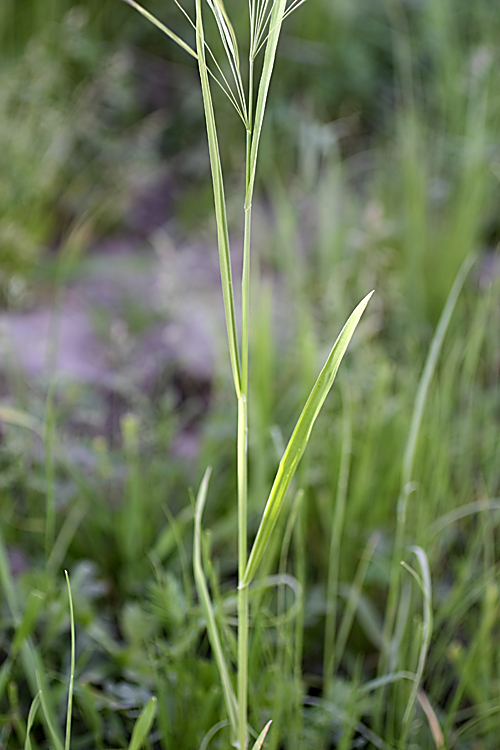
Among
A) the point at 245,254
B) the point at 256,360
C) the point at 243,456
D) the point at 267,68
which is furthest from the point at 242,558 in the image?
the point at 256,360

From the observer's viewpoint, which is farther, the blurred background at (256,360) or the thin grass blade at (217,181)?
the blurred background at (256,360)

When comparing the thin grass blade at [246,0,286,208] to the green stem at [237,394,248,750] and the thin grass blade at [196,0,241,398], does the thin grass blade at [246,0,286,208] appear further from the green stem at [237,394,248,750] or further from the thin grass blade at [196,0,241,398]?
the green stem at [237,394,248,750]

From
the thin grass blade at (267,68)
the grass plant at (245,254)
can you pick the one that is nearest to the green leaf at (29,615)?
the grass plant at (245,254)

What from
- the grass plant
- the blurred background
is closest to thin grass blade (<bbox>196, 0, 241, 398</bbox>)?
the grass plant

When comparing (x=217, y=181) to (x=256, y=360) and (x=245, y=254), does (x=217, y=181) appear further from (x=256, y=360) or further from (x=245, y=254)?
(x=256, y=360)

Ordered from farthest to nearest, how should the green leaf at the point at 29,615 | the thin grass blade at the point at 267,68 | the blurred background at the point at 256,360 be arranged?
the blurred background at the point at 256,360
the green leaf at the point at 29,615
the thin grass blade at the point at 267,68

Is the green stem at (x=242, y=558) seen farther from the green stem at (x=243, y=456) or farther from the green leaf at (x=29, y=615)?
the green leaf at (x=29, y=615)

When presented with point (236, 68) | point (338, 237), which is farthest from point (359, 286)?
point (236, 68)

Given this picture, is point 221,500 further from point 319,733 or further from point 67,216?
point 67,216
